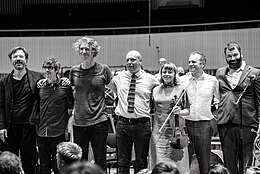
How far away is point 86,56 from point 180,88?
92 cm

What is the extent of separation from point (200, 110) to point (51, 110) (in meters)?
1.39

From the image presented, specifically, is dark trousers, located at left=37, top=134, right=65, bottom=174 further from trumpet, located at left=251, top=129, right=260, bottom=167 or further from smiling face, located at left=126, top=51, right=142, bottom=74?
trumpet, located at left=251, top=129, right=260, bottom=167

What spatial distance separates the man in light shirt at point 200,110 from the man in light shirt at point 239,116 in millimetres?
180

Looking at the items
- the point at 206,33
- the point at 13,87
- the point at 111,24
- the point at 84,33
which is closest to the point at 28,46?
the point at 84,33

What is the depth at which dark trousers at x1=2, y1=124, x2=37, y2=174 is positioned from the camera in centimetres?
371

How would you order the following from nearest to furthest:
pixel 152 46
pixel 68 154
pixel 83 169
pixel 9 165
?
1. pixel 83 169
2. pixel 9 165
3. pixel 68 154
4. pixel 152 46

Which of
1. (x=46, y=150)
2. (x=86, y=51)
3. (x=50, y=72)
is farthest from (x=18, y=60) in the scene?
(x=46, y=150)

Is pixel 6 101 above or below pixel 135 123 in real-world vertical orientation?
above

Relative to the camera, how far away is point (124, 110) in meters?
3.75

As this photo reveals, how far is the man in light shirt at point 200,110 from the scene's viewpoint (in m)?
3.73

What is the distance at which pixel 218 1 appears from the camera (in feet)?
37.4

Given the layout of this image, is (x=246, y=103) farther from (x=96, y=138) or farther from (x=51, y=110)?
(x=51, y=110)

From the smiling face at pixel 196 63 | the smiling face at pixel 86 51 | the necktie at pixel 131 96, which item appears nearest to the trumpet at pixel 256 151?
the smiling face at pixel 196 63

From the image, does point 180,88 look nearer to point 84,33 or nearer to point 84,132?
point 84,132
